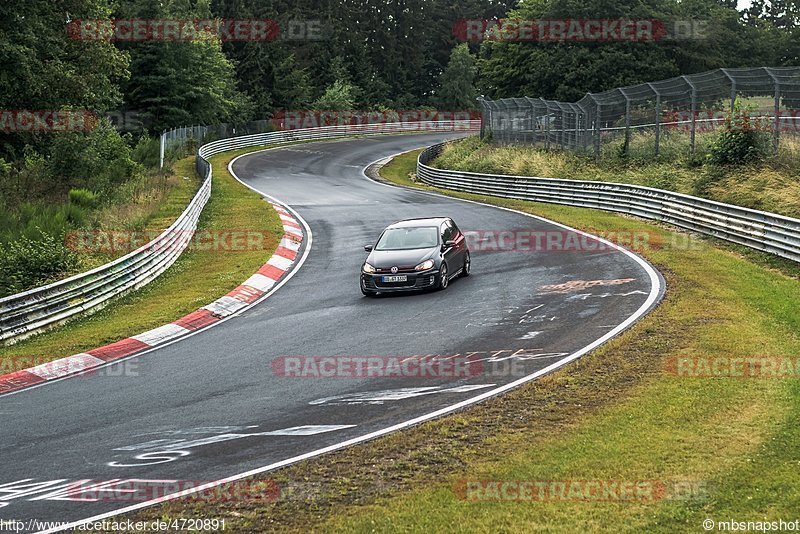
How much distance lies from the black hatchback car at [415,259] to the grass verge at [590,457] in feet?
20.4

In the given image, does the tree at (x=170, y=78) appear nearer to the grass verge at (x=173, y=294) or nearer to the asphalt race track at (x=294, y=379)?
the grass verge at (x=173, y=294)

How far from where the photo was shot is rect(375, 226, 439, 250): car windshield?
19.7 m

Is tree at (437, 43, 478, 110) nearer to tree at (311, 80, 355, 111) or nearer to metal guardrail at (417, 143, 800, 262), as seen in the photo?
tree at (311, 80, 355, 111)

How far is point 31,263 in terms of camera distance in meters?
20.2

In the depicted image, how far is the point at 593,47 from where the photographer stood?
57781 mm

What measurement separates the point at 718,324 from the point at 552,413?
4.84 metres

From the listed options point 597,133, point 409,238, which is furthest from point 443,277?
point 597,133

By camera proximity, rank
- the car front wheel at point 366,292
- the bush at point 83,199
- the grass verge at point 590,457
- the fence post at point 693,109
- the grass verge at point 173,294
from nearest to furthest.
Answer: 1. the grass verge at point 590,457
2. the grass verge at point 173,294
3. the car front wheel at point 366,292
4. the fence post at point 693,109
5. the bush at point 83,199

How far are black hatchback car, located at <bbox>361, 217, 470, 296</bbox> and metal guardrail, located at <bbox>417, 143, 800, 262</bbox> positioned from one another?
21.9 feet

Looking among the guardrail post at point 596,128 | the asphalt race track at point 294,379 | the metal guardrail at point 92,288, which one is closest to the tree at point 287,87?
the guardrail post at point 596,128

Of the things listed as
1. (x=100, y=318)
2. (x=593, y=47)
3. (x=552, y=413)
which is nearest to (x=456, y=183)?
(x=593, y=47)

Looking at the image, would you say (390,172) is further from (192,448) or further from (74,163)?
(192,448)

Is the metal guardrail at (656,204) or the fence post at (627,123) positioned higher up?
the fence post at (627,123)

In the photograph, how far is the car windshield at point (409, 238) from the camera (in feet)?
64.7
